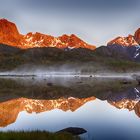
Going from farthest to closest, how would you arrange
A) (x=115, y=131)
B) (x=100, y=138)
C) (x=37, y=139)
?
1. (x=115, y=131)
2. (x=100, y=138)
3. (x=37, y=139)

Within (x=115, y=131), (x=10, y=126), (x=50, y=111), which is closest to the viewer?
(x=115, y=131)

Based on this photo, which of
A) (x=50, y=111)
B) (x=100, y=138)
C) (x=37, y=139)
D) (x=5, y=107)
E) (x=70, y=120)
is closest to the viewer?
(x=37, y=139)

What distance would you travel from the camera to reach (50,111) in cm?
5444

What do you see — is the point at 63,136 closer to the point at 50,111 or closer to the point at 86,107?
the point at 50,111

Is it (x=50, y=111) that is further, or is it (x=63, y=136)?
(x=50, y=111)

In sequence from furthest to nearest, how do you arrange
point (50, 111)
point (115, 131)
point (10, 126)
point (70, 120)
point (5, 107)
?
point (5, 107) < point (50, 111) < point (70, 120) < point (10, 126) < point (115, 131)

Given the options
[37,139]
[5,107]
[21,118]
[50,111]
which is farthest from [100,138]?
[5,107]

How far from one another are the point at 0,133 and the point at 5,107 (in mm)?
33123

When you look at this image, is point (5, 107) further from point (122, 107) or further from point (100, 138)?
point (100, 138)

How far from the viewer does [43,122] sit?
42.8m

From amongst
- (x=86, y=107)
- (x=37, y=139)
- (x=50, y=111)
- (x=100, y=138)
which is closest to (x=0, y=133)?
(x=37, y=139)

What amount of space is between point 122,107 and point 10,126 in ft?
80.0

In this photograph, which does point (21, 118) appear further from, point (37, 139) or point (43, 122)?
point (37, 139)

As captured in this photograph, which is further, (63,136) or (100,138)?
(100,138)
